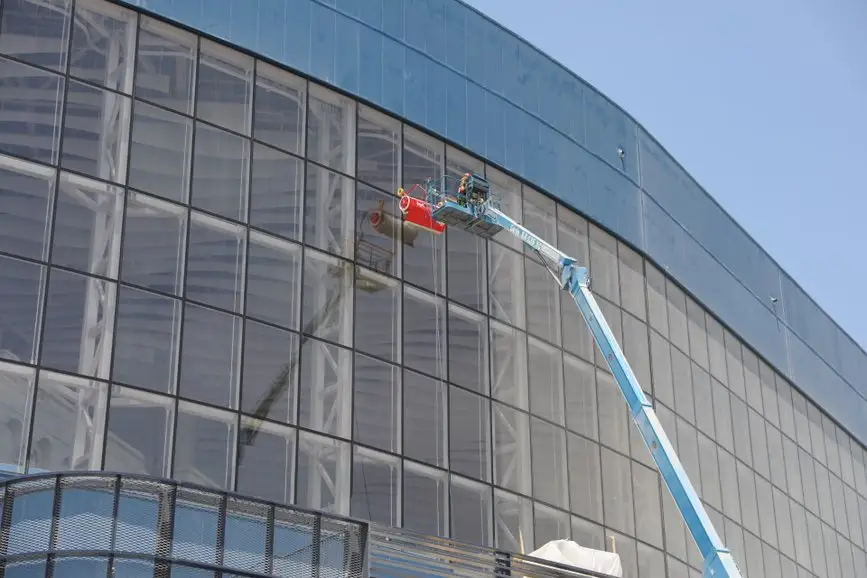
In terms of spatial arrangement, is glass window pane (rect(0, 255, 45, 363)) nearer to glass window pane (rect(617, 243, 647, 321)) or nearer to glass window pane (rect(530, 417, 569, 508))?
glass window pane (rect(530, 417, 569, 508))

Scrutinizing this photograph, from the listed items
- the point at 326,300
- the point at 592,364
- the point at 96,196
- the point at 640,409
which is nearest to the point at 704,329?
the point at 592,364

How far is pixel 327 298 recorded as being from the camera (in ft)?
123

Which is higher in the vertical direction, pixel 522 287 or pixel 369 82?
pixel 369 82

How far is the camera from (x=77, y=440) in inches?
1242

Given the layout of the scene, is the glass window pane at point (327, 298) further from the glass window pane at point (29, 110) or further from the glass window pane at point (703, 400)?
the glass window pane at point (703, 400)

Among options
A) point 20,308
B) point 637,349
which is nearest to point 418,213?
point 637,349

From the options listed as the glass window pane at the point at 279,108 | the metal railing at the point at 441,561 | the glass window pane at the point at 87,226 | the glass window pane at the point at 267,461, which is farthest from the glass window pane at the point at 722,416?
the glass window pane at the point at 87,226

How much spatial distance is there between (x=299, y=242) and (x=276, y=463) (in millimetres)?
6063

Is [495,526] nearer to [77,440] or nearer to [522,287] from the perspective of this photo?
[522,287]

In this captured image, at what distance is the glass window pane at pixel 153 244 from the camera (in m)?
34.0

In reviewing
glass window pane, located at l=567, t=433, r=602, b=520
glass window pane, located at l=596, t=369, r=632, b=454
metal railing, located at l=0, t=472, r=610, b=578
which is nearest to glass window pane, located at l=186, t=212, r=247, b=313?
metal railing, located at l=0, t=472, r=610, b=578

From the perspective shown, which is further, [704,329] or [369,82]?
[704,329]

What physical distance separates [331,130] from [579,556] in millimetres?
13253

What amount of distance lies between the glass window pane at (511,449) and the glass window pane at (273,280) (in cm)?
726
